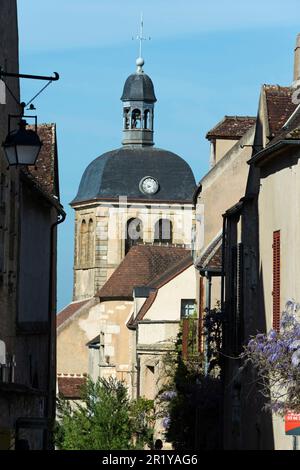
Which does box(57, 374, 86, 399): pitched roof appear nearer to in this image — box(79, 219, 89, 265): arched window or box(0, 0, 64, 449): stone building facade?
box(79, 219, 89, 265): arched window

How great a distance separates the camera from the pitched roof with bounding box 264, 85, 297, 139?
25.8 metres

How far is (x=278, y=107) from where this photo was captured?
2616 cm

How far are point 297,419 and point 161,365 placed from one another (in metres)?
35.1

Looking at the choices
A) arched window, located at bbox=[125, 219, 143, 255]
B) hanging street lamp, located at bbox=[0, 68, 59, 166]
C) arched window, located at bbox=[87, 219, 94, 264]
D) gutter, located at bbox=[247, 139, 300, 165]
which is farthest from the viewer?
arched window, located at bbox=[87, 219, 94, 264]

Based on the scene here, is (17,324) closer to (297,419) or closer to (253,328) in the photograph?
(253,328)

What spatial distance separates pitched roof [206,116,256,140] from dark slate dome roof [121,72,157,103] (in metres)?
95.6

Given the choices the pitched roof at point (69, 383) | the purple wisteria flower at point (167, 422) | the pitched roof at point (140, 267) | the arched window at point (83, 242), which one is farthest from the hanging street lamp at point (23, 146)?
the arched window at point (83, 242)

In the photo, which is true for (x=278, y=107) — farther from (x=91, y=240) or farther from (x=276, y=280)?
(x=91, y=240)

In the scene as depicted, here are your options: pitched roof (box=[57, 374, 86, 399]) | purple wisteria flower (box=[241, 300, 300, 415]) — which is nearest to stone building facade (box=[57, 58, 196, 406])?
pitched roof (box=[57, 374, 86, 399])

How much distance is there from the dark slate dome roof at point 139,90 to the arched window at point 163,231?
9.89 meters

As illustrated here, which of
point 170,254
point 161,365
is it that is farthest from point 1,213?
point 170,254

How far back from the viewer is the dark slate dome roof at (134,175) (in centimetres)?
14025

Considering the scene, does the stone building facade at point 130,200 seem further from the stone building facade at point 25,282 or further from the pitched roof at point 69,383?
the stone building facade at point 25,282

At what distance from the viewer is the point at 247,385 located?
27.2m
